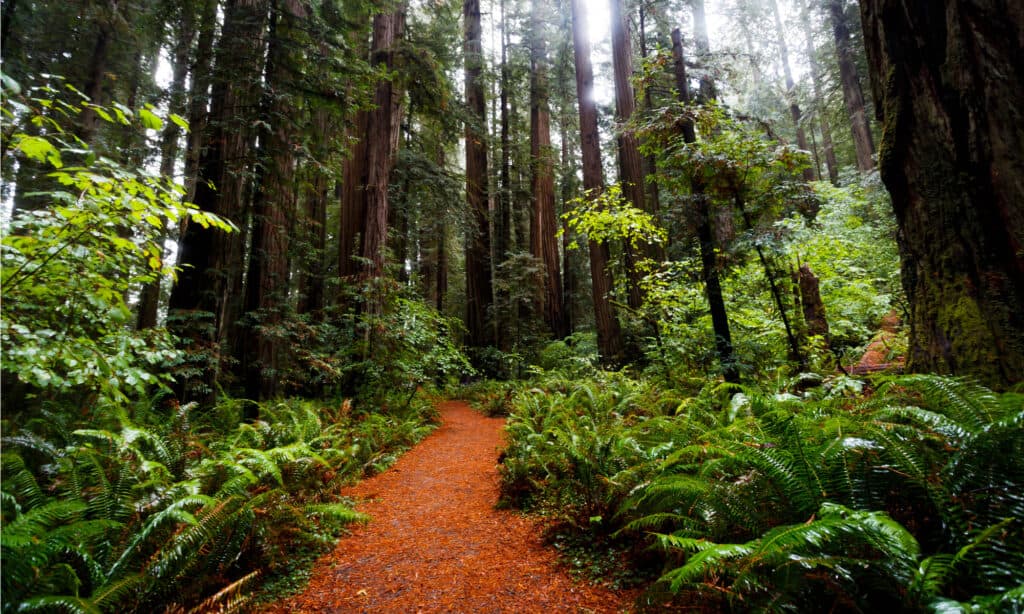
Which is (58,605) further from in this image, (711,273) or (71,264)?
(711,273)

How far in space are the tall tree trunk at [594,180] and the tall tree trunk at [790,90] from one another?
1134 cm

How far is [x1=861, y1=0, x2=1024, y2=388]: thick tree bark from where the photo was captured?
2701 millimetres

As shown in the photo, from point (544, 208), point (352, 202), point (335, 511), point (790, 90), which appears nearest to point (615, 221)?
point (335, 511)

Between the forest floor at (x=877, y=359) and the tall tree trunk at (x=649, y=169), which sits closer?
the forest floor at (x=877, y=359)

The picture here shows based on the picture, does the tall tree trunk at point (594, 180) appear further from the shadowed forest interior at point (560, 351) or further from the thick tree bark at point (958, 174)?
the thick tree bark at point (958, 174)

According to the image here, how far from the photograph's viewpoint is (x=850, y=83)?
14.4m

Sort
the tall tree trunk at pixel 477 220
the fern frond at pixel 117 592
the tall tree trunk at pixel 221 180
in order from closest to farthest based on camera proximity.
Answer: the fern frond at pixel 117 592 → the tall tree trunk at pixel 221 180 → the tall tree trunk at pixel 477 220

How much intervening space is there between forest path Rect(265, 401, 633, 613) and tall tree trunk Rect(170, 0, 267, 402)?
10.3ft

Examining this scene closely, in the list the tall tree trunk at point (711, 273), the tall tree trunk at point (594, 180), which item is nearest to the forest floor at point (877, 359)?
the tall tree trunk at point (711, 273)

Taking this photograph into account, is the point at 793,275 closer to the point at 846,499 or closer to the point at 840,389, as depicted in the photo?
the point at 840,389

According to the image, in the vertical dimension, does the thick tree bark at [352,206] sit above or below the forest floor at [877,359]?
above

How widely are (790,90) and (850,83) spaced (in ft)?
20.6

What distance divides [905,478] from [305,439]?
4998mm

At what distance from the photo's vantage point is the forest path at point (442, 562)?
2.36 meters
